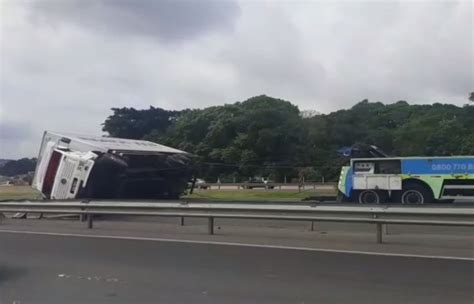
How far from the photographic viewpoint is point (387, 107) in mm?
76188

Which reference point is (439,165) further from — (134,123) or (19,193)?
(134,123)

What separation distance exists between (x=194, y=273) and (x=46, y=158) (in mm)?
12607

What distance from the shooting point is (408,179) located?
73.2ft

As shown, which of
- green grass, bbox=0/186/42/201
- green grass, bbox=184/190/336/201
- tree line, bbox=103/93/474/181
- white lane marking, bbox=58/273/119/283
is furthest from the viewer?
tree line, bbox=103/93/474/181

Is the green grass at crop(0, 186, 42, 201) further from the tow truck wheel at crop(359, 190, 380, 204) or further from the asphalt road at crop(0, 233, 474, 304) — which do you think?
the tow truck wheel at crop(359, 190, 380, 204)

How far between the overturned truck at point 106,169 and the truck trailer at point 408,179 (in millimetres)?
6761

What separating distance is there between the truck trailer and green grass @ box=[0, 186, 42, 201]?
38.1 ft

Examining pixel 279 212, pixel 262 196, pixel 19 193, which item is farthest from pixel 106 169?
pixel 262 196

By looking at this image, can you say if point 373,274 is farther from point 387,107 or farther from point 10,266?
point 387,107

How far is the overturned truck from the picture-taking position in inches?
714

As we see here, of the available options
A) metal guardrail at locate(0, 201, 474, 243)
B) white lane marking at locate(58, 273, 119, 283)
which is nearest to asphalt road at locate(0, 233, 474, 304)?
white lane marking at locate(58, 273, 119, 283)

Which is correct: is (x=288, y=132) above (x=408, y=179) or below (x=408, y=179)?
above

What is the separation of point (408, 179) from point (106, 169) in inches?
441

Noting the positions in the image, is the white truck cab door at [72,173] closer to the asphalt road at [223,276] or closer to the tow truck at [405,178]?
the asphalt road at [223,276]
